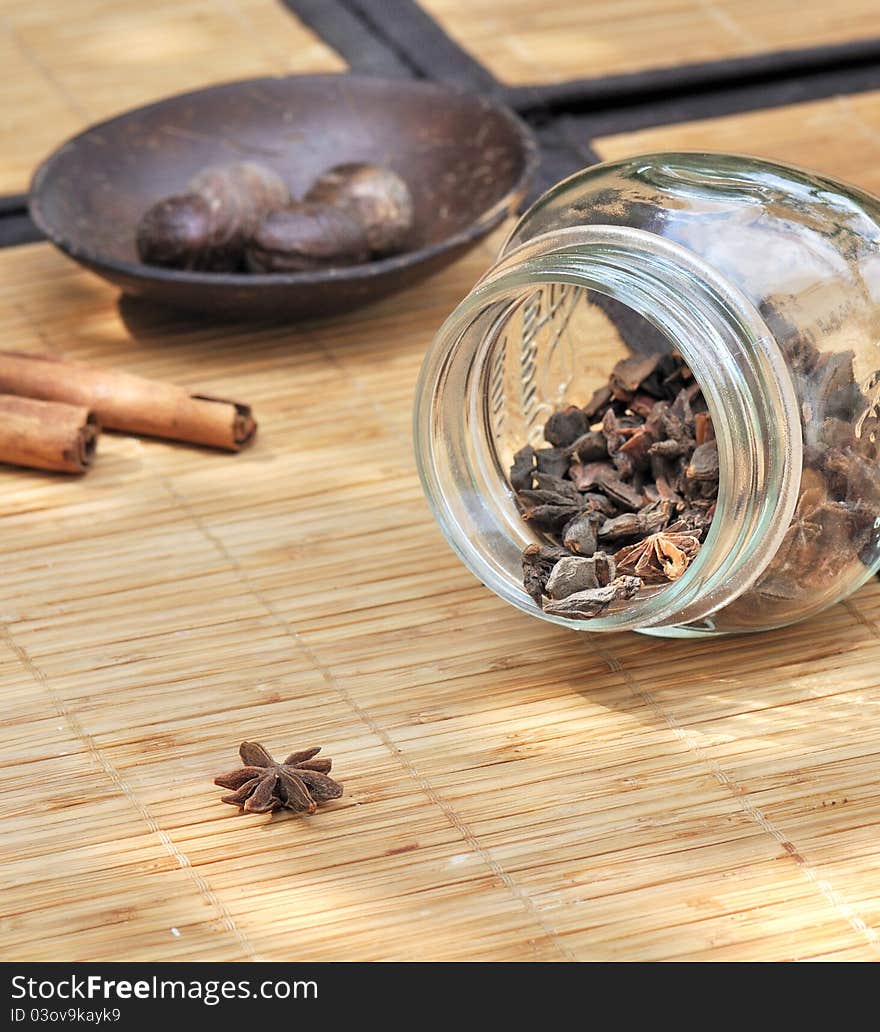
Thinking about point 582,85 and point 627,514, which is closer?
point 627,514

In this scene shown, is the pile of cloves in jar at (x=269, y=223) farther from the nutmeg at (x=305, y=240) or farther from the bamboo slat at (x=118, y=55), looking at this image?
the bamboo slat at (x=118, y=55)

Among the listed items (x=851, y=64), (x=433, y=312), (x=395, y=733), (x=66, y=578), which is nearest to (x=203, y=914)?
(x=395, y=733)

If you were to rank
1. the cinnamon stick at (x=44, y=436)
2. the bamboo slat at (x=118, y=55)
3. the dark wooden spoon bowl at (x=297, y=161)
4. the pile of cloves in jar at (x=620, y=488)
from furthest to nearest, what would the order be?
the bamboo slat at (x=118, y=55) < the dark wooden spoon bowl at (x=297, y=161) < the cinnamon stick at (x=44, y=436) < the pile of cloves in jar at (x=620, y=488)

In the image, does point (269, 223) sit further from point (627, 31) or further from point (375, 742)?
point (627, 31)

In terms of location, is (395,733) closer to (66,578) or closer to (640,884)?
(640,884)

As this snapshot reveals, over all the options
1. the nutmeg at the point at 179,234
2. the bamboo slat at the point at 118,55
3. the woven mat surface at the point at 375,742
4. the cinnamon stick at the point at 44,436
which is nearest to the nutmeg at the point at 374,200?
the nutmeg at the point at 179,234
